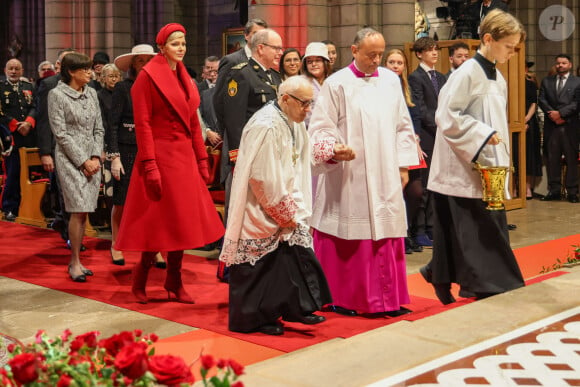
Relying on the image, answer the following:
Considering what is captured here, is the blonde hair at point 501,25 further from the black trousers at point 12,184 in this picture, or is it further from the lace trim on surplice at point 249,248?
the black trousers at point 12,184

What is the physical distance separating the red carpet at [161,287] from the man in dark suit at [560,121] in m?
3.15

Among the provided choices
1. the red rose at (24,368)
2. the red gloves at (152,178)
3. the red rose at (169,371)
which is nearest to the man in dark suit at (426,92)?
the red gloves at (152,178)

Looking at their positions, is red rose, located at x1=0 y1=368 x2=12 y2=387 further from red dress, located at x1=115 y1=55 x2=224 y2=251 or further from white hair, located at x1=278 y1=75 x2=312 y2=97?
red dress, located at x1=115 y1=55 x2=224 y2=251

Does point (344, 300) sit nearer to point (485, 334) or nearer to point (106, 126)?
point (485, 334)

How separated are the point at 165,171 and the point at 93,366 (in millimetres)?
3075

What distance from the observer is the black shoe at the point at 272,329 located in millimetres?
5098

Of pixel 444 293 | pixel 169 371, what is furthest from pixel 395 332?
pixel 169 371

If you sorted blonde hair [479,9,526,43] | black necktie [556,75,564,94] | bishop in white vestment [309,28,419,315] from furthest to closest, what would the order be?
black necktie [556,75,564,94], bishop in white vestment [309,28,419,315], blonde hair [479,9,526,43]

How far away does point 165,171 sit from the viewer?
582cm

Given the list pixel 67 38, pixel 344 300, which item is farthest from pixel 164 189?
pixel 67 38

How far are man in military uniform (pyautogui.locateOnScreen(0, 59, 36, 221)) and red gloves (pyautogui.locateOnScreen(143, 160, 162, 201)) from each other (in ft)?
15.9

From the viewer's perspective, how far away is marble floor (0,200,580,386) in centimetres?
354

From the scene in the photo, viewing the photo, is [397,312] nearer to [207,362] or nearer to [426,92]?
[426,92]

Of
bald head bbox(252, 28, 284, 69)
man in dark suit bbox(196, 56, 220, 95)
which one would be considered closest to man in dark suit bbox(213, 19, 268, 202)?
bald head bbox(252, 28, 284, 69)
